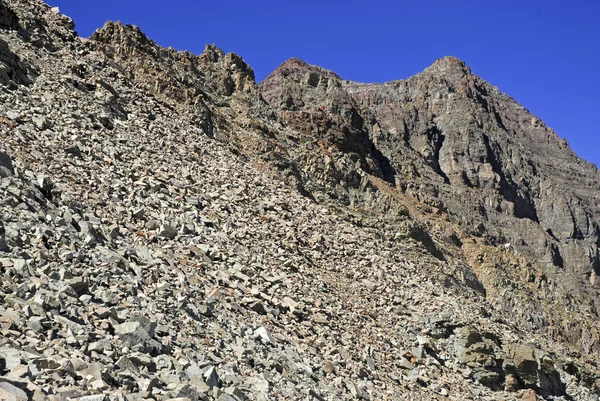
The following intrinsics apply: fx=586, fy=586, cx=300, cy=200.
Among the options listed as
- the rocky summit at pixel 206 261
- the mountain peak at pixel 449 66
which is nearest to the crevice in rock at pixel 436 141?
the mountain peak at pixel 449 66

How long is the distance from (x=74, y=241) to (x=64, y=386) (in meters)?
5.31

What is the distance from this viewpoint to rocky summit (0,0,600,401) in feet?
32.8

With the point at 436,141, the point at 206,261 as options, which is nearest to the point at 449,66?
the point at 436,141

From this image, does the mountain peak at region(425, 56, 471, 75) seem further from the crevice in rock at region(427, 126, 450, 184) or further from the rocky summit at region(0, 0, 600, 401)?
the rocky summit at region(0, 0, 600, 401)

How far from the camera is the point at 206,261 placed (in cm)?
1662

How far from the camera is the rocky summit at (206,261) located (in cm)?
1000

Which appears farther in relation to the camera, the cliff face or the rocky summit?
the cliff face

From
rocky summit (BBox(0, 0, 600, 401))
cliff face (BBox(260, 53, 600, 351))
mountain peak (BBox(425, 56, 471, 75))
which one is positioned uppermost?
mountain peak (BBox(425, 56, 471, 75))

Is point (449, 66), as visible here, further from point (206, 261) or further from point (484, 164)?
point (206, 261)

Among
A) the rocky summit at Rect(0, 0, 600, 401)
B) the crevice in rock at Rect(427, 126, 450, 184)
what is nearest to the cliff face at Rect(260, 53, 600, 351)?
the crevice in rock at Rect(427, 126, 450, 184)

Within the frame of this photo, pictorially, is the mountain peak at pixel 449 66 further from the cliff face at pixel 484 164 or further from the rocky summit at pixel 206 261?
the rocky summit at pixel 206 261

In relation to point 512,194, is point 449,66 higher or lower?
higher

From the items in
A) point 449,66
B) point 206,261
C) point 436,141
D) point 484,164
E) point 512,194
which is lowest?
point 206,261

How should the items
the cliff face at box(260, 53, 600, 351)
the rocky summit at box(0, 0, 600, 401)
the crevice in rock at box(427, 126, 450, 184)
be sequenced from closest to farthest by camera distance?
the rocky summit at box(0, 0, 600, 401), the cliff face at box(260, 53, 600, 351), the crevice in rock at box(427, 126, 450, 184)
